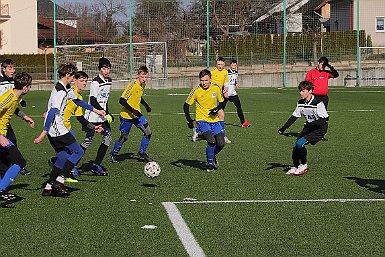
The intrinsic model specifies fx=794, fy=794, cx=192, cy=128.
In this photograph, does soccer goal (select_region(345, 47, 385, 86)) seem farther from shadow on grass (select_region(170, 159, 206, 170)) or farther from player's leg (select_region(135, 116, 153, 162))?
player's leg (select_region(135, 116, 153, 162))

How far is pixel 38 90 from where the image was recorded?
41219mm

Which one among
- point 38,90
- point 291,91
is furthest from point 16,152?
point 38,90

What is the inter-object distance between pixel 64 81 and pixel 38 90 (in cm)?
3121

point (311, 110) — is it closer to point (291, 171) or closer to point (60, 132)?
point (291, 171)

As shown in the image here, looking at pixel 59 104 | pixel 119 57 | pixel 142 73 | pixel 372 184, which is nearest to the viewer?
pixel 59 104

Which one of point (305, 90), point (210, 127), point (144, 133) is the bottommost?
point (144, 133)

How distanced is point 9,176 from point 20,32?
51.3m

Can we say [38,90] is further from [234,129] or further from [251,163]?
[251,163]

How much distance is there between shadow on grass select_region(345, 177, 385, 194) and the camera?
10.9 meters

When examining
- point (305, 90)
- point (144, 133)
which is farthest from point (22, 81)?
point (305, 90)

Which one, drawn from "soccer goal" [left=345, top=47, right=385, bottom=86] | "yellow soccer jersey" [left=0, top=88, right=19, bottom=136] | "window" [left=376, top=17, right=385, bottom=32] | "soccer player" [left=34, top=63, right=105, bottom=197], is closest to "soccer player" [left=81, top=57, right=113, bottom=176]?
"soccer player" [left=34, top=63, right=105, bottom=197]

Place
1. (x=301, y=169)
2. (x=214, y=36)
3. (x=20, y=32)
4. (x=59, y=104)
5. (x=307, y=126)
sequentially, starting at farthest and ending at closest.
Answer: (x=20, y=32)
(x=214, y=36)
(x=307, y=126)
(x=301, y=169)
(x=59, y=104)

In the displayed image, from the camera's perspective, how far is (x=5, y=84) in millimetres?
13102

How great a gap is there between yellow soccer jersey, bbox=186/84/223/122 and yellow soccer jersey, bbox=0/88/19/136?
3.83m
